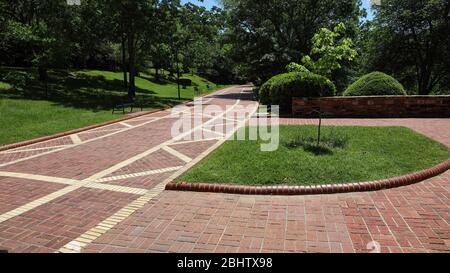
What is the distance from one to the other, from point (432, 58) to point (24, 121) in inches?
1153

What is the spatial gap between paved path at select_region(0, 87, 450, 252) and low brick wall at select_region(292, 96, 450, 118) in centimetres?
788

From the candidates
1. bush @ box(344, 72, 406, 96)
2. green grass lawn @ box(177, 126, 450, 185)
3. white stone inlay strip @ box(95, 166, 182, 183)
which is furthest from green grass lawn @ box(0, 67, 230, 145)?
bush @ box(344, 72, 406, 96)

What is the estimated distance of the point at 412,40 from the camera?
2662cm

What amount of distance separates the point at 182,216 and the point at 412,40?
2924cm

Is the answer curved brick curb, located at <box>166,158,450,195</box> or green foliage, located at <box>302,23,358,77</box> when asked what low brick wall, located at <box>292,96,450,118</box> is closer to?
green foliage, located at <box>302,23,358,77</box>

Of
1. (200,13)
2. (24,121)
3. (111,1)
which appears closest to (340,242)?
(24,121)

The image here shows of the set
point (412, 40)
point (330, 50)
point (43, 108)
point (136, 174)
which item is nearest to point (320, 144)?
point (330, 50)

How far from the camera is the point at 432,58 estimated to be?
25.6 meters

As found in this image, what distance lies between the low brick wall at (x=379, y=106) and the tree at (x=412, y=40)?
586 inches

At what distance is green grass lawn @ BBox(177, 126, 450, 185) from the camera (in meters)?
5.89

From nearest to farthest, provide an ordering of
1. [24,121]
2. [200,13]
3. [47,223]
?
[47,223]
[24,121]
[200,13]

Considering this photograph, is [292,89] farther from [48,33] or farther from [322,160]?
[48,33]
